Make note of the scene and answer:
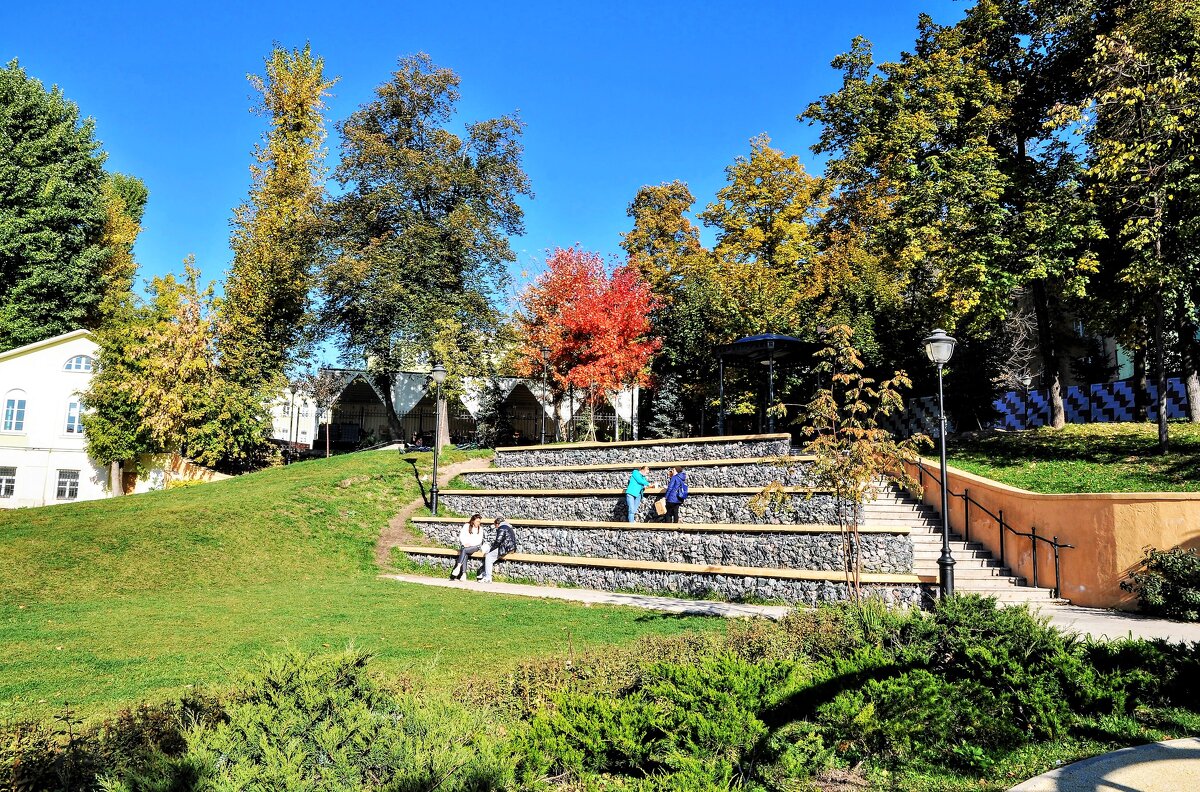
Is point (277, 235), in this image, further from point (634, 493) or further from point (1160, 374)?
point (1160, 374)

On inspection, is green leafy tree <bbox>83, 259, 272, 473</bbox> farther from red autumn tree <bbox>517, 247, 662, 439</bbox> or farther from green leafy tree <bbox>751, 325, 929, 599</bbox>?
green leafy tree <bbox>751, 325, 929, 599</bbox>

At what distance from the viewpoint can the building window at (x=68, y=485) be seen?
32.2 metres

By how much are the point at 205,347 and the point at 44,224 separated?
11.2 m

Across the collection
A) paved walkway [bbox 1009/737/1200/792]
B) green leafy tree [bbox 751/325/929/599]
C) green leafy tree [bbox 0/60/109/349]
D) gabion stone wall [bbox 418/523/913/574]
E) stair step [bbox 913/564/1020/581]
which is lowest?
paved walkway [bbox 1009/737/1200/792]

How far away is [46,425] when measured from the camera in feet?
106

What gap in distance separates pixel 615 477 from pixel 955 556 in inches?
328

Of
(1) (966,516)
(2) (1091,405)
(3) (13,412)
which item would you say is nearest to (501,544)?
(1) (966,516)

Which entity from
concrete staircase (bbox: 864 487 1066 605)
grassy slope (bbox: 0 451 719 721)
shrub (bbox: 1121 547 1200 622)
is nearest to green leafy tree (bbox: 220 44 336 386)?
grassy slope (bbox: 0 451 719 721)

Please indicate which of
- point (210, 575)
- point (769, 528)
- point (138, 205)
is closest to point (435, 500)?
point (210, 575)

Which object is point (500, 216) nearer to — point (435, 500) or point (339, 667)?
point (435, 500)

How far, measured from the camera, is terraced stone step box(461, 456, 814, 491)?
16859 mm

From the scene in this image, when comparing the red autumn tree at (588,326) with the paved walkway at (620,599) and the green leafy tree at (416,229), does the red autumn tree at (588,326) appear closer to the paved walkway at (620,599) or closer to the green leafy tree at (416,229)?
the green leafy tree at (416,229)

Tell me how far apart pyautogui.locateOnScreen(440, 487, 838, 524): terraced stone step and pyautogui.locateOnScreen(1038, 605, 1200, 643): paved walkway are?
13.3 feet

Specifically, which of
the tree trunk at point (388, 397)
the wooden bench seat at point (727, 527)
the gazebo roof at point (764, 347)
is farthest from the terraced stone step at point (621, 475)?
the tree trunk at point (388, 397)
